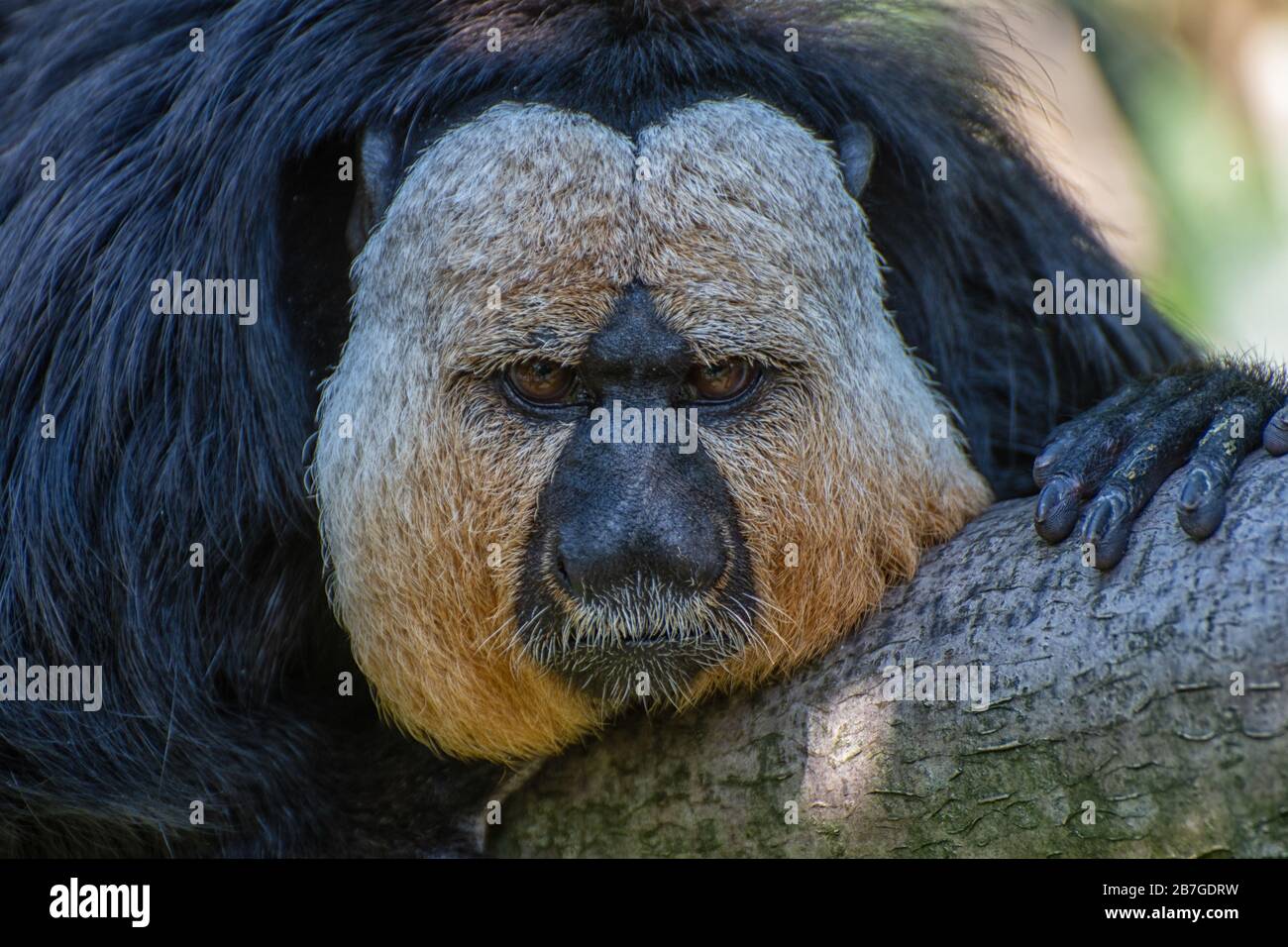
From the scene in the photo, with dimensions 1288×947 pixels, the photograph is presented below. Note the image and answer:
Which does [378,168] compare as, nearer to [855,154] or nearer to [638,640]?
[855,154]

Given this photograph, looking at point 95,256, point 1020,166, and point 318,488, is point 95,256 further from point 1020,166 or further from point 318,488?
point 1020,166

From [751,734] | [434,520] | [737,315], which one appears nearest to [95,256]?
[434,520]

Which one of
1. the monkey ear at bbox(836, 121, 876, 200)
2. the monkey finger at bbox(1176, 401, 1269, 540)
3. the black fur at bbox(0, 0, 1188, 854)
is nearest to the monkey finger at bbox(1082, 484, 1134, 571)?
the monkey finger at bbox(1176, 401, 1269, 540)

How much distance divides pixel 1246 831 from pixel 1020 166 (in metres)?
2.41

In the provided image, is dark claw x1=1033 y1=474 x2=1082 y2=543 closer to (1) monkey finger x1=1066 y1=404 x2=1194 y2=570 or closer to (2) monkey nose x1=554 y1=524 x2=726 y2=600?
(1) monkey finger x1=1066 y1=404 x2=1194 y2=570

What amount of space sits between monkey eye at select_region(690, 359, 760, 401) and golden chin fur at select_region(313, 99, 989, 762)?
6 centimetres

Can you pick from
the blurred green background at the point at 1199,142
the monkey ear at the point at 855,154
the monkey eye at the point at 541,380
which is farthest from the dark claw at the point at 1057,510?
the blurred green background at the point at 1199,142

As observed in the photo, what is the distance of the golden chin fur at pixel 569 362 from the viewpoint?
3.43 m

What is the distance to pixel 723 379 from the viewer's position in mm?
3480

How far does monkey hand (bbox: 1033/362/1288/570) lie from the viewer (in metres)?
3.00

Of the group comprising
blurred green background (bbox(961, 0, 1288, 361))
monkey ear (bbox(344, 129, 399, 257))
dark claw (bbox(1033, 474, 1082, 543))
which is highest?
blurred green background (bbox(961, 0, 1288, 361))

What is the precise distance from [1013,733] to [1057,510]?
0.55 m

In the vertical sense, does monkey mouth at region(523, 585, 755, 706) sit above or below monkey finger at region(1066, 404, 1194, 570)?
below

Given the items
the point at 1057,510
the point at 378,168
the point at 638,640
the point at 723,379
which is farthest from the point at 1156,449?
the point at 378,168
